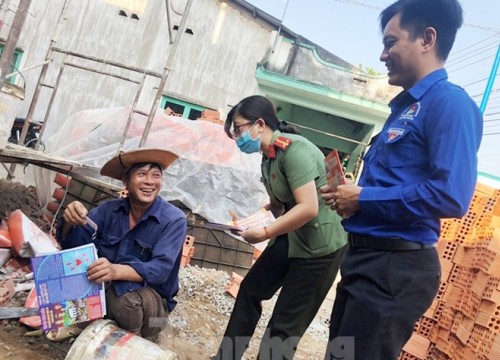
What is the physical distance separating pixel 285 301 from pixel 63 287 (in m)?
1.10

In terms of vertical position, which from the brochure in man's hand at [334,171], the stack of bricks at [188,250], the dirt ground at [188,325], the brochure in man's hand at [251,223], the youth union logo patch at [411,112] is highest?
the youth union logo patch at [411,112]

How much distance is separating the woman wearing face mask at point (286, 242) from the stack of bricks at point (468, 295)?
1.91 metres

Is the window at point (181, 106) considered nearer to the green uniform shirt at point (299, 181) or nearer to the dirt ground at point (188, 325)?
the dirt ground at point (188, 325)

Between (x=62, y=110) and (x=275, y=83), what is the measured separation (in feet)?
17.3

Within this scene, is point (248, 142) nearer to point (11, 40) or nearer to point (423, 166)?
point (423, 166)

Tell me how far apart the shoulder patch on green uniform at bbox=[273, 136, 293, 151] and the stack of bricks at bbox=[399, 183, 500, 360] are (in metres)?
2.37

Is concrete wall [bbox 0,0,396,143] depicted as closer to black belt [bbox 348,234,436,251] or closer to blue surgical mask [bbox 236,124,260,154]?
blue surgical mask [bbox 236,124,260,154]

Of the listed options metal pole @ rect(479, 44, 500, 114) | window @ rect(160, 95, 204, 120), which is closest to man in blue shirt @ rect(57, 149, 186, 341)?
metal pole @ rect(479, 44, 500, 114)

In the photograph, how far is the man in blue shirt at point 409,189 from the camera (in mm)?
1312

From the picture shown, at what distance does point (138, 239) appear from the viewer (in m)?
2.42

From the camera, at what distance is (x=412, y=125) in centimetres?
144

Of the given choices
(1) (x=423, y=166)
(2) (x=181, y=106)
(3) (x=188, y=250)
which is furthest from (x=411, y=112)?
(2) (x=181, y=106)

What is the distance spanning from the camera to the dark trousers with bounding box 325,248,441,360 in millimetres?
1385

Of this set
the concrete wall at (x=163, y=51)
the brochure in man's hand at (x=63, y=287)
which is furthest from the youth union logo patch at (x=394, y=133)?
the concrete wall at (x=163, y=51)
